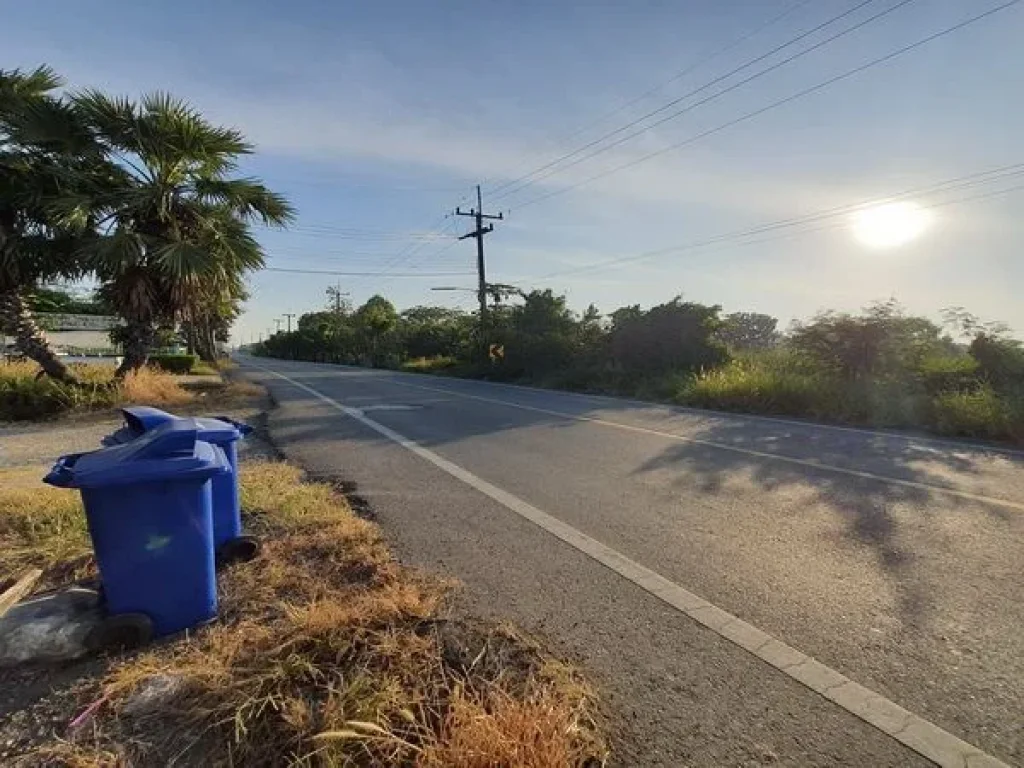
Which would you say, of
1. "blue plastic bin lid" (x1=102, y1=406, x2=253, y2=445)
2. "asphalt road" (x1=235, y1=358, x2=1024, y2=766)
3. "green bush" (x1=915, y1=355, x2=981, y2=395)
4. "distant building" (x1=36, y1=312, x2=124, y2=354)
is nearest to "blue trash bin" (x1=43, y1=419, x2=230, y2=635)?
"blue plastic bin lid" (x1=102, y1=406, x2=253, y2=445)

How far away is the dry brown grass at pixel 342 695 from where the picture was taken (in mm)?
2053

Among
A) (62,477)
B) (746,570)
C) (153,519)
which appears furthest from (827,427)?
(62,477)

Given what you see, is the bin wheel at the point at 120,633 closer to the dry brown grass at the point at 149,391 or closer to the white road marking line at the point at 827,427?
the white road marking line at the point at 827,427

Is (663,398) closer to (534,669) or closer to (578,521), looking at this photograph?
(578,521)

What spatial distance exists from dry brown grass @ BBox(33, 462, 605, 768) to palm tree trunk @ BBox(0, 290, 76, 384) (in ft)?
42.3

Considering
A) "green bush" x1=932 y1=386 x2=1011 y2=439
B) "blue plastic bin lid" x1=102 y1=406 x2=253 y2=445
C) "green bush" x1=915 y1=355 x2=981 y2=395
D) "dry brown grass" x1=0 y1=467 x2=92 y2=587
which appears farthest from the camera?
"green bush" x1=915 y1=355 x2=981 y2=395

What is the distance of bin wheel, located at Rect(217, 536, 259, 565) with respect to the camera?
381cm

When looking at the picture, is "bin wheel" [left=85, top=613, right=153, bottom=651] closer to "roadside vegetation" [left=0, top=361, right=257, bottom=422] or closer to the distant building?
"roadside vegetation" [left=0, top=361, right=257, bottom=422]

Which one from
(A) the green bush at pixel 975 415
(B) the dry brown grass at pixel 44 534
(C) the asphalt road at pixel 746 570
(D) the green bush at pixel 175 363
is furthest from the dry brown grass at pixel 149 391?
(A) the green bush at pixel 975 415

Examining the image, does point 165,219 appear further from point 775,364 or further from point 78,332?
point 78,332

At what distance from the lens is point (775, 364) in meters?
15.7

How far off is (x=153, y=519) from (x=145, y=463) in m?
0.27

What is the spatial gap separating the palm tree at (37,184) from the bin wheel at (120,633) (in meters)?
11.1

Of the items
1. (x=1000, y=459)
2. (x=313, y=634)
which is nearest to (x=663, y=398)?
(x=1000, y=459)
